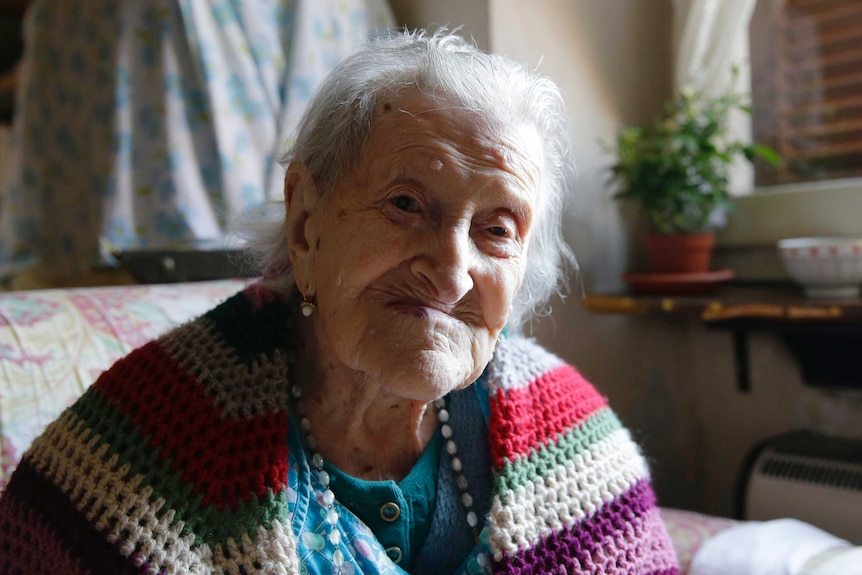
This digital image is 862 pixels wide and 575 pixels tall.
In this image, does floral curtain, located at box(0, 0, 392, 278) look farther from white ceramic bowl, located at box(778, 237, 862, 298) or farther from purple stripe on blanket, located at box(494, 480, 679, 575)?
white ceramic bowl, located at box(778, 237, 862, 298)

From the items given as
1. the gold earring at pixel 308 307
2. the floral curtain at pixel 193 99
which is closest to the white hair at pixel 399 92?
the gold earring at pixel 308 307

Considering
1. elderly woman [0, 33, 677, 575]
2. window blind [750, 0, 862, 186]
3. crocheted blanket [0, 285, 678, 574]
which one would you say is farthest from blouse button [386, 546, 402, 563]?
window blind [750, 0, 862, 186]

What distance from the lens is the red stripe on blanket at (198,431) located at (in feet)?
2.33

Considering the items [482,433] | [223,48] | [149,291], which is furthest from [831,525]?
[223,48]

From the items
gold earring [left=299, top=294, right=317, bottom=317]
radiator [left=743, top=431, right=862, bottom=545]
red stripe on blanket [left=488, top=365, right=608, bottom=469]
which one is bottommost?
radiator [left=743, top=431, right=862, bottom=545]

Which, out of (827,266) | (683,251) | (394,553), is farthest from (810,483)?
(394,553)

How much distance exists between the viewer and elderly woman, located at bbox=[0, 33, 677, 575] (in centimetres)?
70

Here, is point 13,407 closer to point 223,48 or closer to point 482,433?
point 482,433

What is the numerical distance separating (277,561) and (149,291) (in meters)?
0.65

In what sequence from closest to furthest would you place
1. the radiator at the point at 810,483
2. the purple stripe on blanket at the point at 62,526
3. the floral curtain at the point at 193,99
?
the purple stripe on blanket at the point at 62,526 → the radiator at the point at 810,483 → the floral curtain at the point at 193,99

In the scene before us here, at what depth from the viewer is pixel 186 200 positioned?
1.51 m

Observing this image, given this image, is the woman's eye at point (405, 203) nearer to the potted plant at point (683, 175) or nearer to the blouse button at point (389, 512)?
the blouse button at point (389, 512)

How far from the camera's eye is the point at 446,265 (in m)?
0.70

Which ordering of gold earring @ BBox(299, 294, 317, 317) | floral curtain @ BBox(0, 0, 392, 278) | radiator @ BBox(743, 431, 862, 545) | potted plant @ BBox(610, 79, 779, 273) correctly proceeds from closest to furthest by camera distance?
1. gold earring @ BBox(299, 294, 317, 317)
2. radiator @ BBox(743, 431, 862, 545)
3. floral curtain @ BBox(0, 0, 392, 278)
4. potted plant @ BBox(610, 79, 779, 273)
